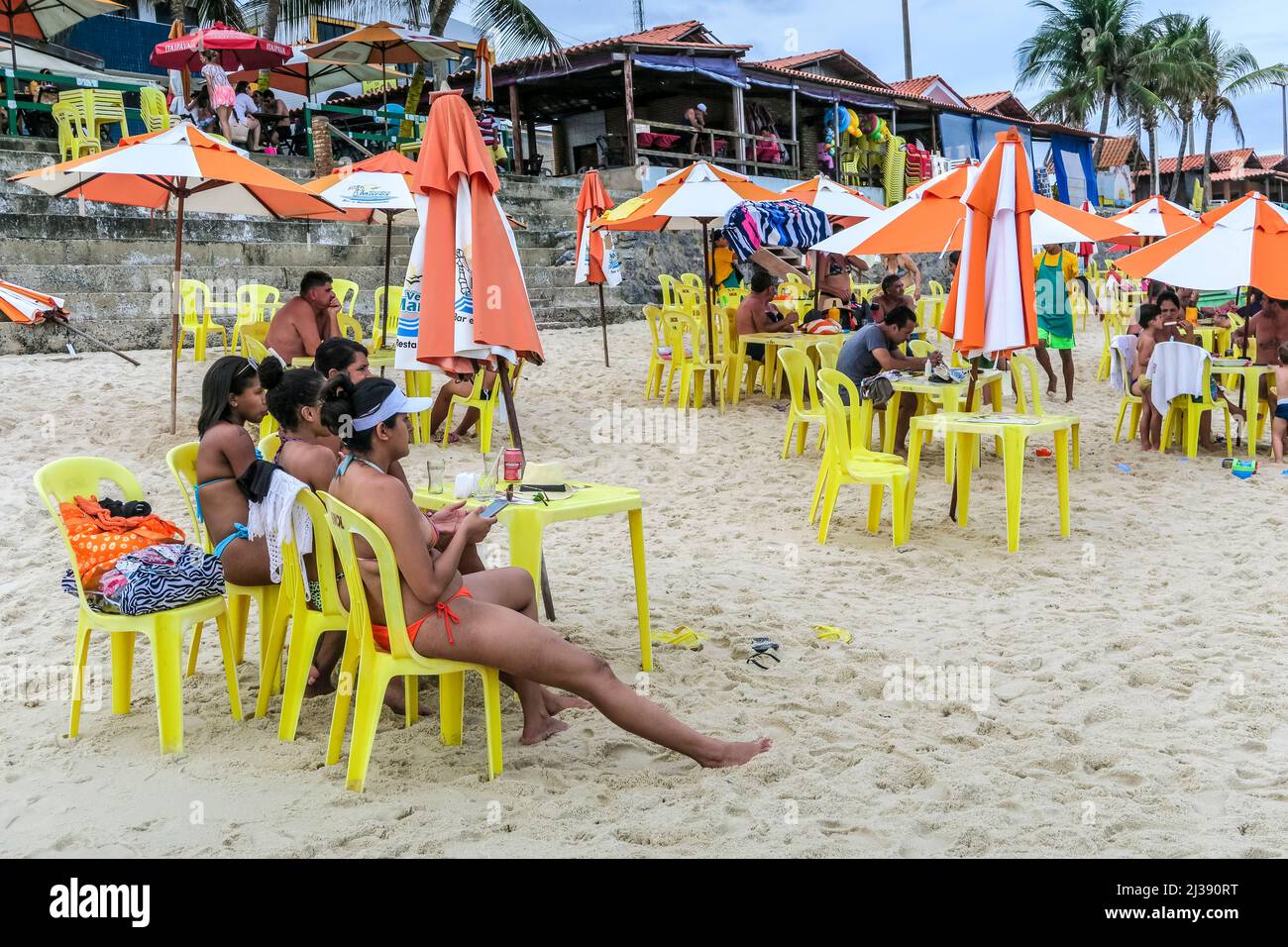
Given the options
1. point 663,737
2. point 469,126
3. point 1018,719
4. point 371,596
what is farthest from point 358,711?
point 469,126

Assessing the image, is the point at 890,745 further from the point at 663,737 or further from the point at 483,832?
the point at 483,832

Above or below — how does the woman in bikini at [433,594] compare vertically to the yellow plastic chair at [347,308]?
below

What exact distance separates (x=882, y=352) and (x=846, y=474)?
1615 mm

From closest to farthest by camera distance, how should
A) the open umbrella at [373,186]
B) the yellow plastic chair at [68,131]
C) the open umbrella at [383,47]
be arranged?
the open umbrella at [373,186]
the yellow plastic chair at [68,131]
the open umbrella at [383,47]

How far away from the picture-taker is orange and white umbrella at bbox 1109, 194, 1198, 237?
12.9 metres

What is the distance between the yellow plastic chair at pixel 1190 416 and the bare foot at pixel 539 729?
6.39 m

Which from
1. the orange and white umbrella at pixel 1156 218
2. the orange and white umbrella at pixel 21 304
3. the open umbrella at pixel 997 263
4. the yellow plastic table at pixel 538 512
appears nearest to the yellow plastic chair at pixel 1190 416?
the open umbrella at pixel 997 263

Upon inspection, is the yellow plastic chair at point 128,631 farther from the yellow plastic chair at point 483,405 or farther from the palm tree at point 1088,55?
the palm tree at point 1088,55

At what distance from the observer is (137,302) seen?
10.9 meters

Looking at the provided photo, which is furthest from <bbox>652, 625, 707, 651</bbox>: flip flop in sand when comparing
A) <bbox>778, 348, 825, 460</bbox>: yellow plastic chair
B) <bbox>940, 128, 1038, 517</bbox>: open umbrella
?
<bbox>778, 348, 825, 460</bbox>: yellow plastic chair

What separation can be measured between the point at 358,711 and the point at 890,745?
1652 mm

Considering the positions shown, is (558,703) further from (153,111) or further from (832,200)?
(153,111)

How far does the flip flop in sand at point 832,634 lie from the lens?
4719mm

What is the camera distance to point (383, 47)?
54.7 feet
